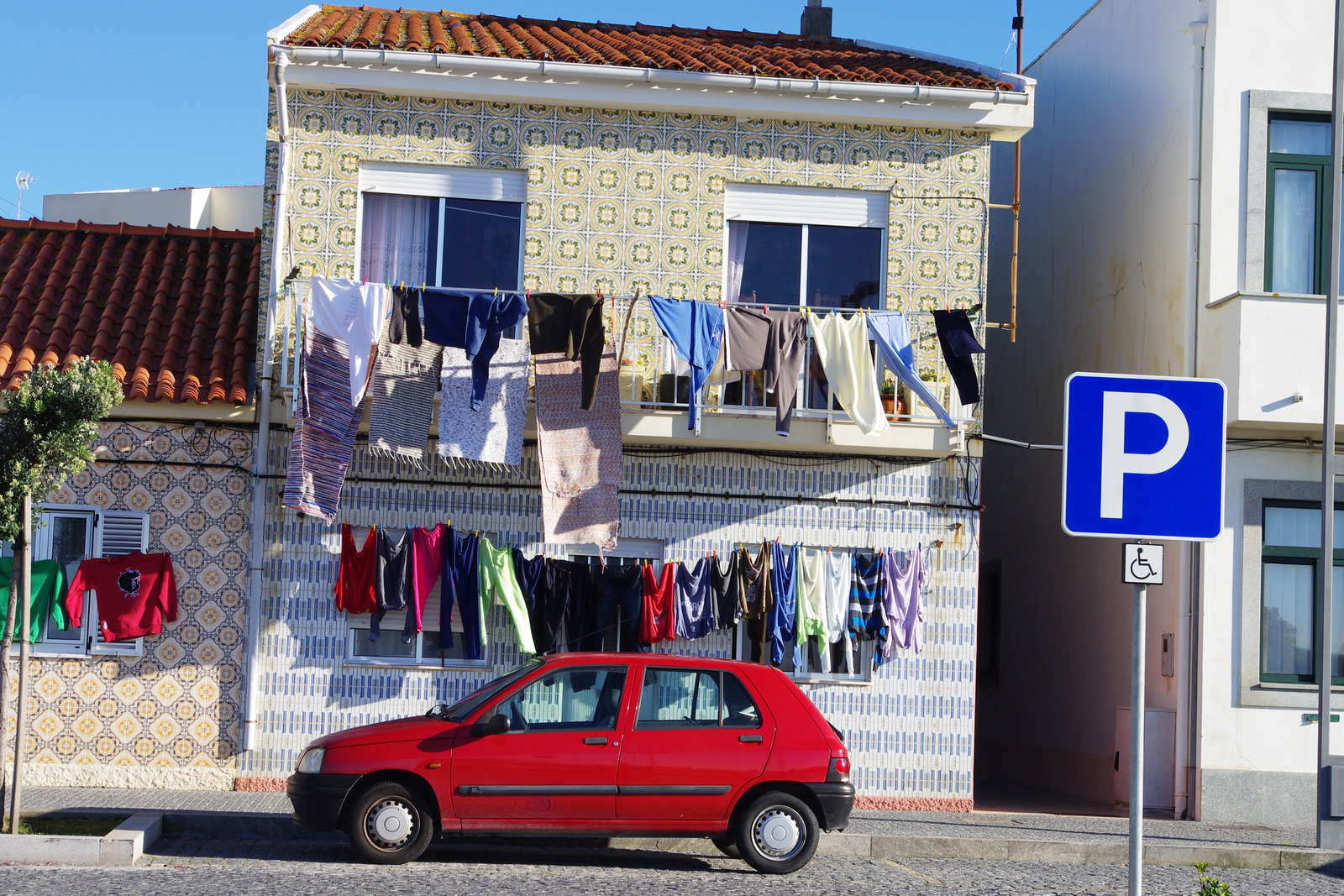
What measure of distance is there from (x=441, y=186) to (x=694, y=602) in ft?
15.8

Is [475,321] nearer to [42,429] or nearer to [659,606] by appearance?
[659,606]

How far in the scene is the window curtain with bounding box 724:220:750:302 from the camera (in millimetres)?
13617

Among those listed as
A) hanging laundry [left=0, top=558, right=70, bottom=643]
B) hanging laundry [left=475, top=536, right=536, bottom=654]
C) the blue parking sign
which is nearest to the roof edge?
hanging laundry [left=0, top=558, right=70, bottom=643]

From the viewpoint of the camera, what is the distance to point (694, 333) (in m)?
12.3

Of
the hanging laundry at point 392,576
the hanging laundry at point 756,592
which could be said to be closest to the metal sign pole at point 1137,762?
the hanging laundry at point 756,592

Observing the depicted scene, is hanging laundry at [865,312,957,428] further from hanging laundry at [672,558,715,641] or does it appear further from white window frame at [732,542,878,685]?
hanging laundry at [672,558,715,641]

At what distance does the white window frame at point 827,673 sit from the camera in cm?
1321

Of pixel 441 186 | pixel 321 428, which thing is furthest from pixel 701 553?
pixel 441 186

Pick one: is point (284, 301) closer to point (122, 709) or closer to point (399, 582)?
point (399, 582)

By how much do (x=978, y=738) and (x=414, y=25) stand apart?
11954 millimetres

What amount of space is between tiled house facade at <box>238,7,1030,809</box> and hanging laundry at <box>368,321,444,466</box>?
66 centimetres

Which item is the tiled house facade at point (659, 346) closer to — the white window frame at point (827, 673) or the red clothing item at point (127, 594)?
the white window frame at point (827, 673)

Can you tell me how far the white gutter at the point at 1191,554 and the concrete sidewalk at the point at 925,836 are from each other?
3.14 feet

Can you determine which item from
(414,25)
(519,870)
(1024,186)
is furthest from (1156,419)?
(1024,186)
